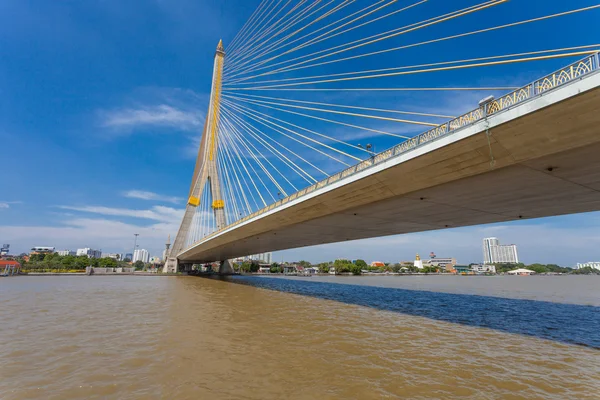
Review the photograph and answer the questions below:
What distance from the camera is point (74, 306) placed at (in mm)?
14117

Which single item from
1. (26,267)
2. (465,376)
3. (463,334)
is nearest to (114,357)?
(465,376)

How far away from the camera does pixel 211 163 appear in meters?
40.0

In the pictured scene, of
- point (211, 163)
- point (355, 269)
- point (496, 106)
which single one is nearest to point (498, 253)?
point (355, 269)

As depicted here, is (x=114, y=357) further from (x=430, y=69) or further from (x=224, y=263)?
(x=224, y=263)

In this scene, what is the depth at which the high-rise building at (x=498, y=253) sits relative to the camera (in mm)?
182250

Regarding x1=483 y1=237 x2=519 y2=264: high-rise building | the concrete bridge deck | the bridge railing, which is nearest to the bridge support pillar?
the concrete bridge deck

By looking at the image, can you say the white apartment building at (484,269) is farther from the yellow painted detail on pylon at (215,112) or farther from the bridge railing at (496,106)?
the bridge railing at (496,106)

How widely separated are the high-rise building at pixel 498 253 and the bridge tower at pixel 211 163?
190168mm

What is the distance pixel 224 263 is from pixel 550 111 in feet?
198

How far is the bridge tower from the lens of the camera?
38.2m

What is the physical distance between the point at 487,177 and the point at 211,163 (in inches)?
1358

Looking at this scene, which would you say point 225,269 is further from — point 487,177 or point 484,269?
point 484,269

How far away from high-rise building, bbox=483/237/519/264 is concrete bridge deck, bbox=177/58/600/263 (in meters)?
196

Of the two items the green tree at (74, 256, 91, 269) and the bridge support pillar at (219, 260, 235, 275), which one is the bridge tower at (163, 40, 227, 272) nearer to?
the bridge support pillar at (219, 260, 235, 275)
